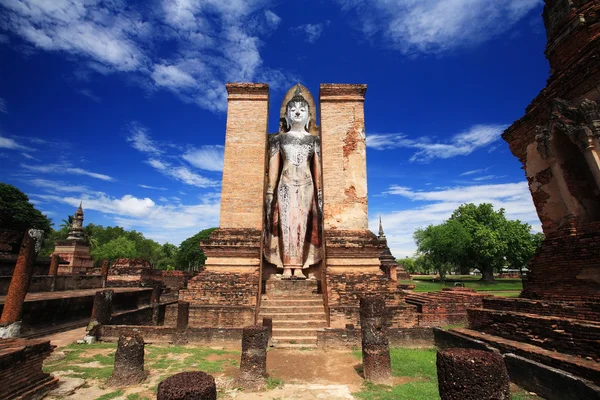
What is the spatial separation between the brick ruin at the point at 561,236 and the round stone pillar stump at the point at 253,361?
13.9ft

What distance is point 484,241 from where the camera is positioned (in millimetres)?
39219

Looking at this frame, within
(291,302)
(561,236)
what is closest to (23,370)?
(291,302)

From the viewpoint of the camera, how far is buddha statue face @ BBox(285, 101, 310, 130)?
455 inches

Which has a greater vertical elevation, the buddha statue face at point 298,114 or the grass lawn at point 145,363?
the buddha statue face at point 298,114

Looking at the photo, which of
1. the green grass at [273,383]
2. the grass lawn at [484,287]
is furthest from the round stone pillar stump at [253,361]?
the grass lawn at [484,287]

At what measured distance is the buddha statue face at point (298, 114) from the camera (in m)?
11.6

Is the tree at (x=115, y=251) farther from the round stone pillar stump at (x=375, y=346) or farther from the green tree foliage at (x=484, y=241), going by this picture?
the round stone pillar stump at (x=375, y=346)

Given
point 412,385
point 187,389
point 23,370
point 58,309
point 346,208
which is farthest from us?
point 58,309

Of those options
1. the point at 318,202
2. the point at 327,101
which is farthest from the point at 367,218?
the point at 327,101

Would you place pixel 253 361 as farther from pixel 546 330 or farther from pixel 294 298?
pixel 546 330

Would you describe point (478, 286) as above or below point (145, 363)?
above

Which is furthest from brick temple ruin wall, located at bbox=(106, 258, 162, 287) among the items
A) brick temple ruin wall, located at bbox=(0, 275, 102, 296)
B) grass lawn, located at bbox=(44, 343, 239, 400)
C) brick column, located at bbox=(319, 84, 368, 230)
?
brick column, located at bbox=(319, 84, 368, 230)

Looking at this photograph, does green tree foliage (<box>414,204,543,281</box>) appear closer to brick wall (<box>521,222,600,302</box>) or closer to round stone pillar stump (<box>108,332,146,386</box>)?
brick wall (<box>521,222,600,302</box>)

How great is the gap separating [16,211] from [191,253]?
2551 cm
